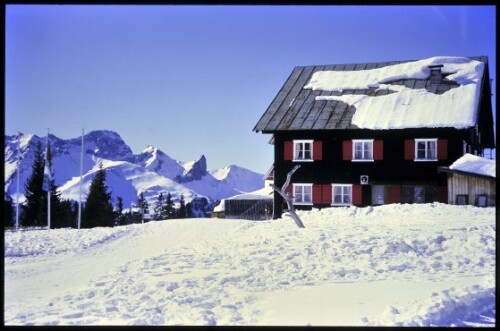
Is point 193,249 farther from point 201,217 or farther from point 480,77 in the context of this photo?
point 480,77

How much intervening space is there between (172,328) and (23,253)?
4239 millimetres

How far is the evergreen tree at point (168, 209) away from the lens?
8.89 meters

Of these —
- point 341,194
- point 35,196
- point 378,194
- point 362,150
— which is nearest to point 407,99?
point 362,150

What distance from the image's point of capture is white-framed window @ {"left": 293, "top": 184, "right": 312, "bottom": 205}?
1036cm

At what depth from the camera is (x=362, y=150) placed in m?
10.7

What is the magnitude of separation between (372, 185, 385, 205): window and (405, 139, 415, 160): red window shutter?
71 centimetres

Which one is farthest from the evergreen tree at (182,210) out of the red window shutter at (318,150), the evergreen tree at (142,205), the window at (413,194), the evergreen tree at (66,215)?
the window at (413,194)

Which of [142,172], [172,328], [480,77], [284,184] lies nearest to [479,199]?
[480,77]

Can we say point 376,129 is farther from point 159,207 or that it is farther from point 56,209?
point 56,209

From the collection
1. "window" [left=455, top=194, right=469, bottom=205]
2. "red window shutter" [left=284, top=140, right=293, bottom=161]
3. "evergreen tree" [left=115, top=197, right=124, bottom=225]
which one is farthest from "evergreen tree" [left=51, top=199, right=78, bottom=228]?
"window" [left=455, top=194, right=469, bottom=205]

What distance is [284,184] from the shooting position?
1022 cm

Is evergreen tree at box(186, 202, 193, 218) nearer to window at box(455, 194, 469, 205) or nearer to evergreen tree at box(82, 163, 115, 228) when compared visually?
evergreen tree at box(82, 163, 115, 228)

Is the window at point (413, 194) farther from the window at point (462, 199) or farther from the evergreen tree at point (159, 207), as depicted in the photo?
the evergreen tree at point (159, 207)

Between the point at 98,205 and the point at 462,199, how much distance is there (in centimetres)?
557
